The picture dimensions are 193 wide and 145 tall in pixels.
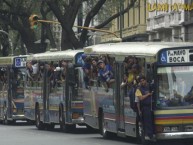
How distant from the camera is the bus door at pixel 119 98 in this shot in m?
24.0

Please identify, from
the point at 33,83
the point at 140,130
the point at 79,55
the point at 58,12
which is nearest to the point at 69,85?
the point at 79,55

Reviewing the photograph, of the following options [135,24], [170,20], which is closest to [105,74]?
[170,20]

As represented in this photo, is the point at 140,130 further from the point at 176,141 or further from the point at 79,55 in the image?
the point at 79,55

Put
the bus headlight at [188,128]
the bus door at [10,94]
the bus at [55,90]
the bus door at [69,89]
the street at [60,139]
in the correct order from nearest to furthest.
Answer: the bus headlight at [188,128] < the street at [60,139] < the bus at [55,90] < the bus door at [69,89] < the bus door at [10,94]

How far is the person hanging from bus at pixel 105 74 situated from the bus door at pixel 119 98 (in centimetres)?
43

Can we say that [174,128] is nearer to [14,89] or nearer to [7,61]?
[14,89]

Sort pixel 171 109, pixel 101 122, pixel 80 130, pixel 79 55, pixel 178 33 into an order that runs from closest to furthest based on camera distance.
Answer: pixel 171 109, pixel 101 122, pixel 79 55, pixel 80 130, pixel 178 33

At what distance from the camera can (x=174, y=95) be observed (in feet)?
69.5

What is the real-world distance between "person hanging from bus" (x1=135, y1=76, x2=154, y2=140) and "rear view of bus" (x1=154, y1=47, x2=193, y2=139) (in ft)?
0.54

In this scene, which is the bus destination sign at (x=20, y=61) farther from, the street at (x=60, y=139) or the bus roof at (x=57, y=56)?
the street at (x=60, y=139)

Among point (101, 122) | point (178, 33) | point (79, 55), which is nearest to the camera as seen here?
point (101, 122)

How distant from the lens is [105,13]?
5997cm

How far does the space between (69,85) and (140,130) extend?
777 cm

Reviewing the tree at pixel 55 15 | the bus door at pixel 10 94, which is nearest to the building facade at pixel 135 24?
the tree at pixel 55 15
